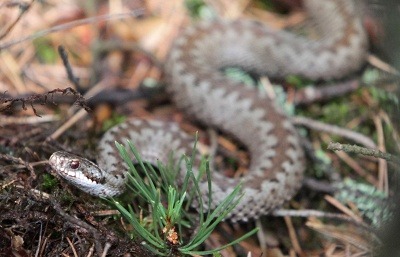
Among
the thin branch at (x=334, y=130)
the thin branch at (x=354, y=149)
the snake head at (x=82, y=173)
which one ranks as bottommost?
the thin branch at (x=334, y=130)

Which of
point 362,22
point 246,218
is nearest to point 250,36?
point 362,22

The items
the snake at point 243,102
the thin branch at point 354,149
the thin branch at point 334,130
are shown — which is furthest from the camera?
the thin branch at point 334,130

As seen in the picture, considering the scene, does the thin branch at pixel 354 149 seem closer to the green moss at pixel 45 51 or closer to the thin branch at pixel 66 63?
the thin branch at pixel 66 63

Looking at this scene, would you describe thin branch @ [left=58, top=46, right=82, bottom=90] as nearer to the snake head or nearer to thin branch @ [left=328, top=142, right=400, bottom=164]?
the snake head

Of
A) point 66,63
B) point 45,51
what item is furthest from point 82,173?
point 45,51

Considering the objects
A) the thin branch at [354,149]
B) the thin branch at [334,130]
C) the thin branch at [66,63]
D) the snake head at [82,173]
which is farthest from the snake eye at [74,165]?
the thin branch at [334,130]

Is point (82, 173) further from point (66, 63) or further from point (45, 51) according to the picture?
point (45, 51)

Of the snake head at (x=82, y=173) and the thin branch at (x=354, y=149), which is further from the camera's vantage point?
the snake head at (x=82, y=173)

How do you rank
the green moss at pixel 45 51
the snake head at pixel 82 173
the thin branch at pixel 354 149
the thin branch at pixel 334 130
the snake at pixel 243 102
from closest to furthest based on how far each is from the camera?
the thin branch at pixel 354 149
the snake head at pixel 82 173
the snake at pixel 243 102
the thin branch at pixel 334 130
the green moss at pixel 45 51
